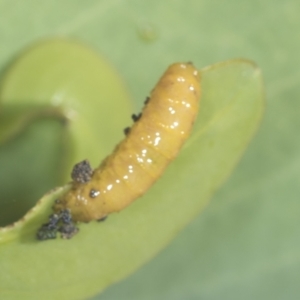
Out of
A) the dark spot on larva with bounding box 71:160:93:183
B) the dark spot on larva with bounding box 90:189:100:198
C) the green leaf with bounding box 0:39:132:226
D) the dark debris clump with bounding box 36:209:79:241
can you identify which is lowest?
the dark debris clump with bounding box 36:209:79:241

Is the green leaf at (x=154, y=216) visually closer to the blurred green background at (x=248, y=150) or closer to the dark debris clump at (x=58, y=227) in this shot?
the dark debris clump at (x=58, y=227)

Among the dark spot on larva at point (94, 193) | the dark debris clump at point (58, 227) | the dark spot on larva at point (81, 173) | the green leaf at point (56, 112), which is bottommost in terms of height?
the dark debris clump at point (58, 227)

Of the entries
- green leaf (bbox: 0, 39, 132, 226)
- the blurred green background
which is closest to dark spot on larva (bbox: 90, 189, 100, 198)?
green leaf (bbox: 0, 39, 132, 226)

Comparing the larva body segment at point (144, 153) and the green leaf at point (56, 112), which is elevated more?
the green leaf at point (56, 112)

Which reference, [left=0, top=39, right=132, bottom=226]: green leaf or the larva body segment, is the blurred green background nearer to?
[left=0, top=39, right=132, bottom=226]: green leaf

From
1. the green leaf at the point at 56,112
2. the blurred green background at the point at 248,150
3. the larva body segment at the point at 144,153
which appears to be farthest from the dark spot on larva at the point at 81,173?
the blurred green background at the point at 248,150

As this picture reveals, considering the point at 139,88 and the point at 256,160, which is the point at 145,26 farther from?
the point at 256,160

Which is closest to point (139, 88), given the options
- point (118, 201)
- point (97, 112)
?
point (97, 112)
